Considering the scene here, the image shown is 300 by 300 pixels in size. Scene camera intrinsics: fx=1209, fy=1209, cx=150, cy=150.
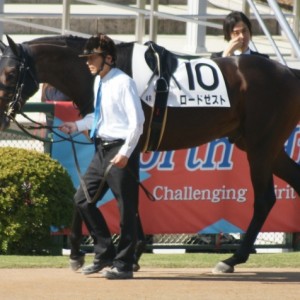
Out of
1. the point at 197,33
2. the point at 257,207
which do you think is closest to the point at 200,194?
the point at 257,207

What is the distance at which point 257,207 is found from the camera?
988 cm

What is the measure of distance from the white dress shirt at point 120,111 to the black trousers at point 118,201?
14 centimetres

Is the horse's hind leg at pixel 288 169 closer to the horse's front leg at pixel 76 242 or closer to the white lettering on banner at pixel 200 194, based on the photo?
the white lettering on banner at pixel 200 194

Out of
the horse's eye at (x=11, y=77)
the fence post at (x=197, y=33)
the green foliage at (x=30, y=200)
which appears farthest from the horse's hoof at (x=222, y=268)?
the fence post at (x=197, y=33)

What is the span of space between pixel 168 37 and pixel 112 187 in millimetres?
10411

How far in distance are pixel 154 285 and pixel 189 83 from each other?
1.73 m

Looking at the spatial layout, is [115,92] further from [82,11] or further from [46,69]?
[82,11]

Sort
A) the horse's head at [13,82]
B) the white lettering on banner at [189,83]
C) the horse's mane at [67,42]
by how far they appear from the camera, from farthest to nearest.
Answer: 1. the horse's mane at [67,42]
2. the white lettering on banner at [189,83]
3. the horse's head at [13,82]

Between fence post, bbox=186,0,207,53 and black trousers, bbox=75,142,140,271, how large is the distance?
7307 millimetres

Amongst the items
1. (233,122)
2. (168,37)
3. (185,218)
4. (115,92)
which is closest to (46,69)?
(115,92)

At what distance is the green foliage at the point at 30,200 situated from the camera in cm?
1066

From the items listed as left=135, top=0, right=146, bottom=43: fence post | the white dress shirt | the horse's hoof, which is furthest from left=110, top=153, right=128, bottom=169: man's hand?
left=135, top=0, right=146, bottom=43: fence post

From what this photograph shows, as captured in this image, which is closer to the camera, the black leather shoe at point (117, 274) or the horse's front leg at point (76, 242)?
the black leather shoe at point (117, 274)

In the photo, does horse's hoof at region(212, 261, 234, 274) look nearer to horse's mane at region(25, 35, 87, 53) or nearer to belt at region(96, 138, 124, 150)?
belt at region(96, 138, 124, 150)
